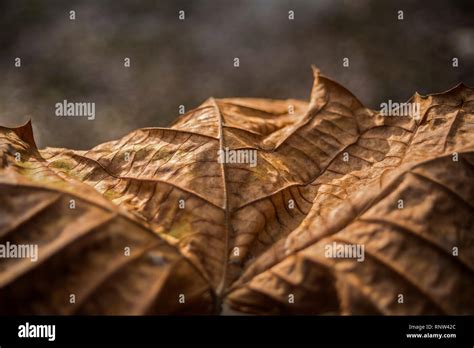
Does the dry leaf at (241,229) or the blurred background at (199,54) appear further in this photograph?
the blurred background at (199,54)

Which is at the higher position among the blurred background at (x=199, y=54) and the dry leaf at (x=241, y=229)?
the blurred background at (x=199, y=54)

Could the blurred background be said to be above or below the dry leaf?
above

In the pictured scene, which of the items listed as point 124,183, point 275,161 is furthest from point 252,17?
point 124,183

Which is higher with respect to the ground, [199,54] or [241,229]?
[199,54]

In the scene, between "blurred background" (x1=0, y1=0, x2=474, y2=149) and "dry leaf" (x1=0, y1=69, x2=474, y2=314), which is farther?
"blurred background" (x1=0, y1=0, x2=474, y2=149)

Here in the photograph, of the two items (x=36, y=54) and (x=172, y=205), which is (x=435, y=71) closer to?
(x=172, y=205)
